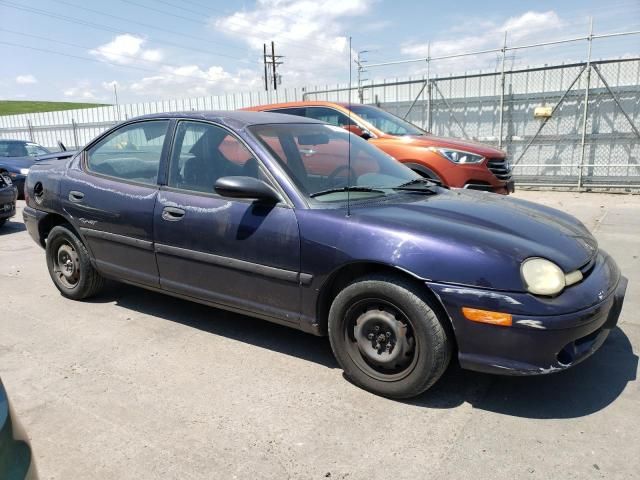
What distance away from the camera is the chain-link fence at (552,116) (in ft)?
35.7

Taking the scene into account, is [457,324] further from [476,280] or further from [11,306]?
[11,306]

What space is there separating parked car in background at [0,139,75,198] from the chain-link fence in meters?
7.46

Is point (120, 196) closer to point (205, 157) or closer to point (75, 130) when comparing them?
point (205, 157)

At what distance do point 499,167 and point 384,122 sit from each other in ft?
6.06

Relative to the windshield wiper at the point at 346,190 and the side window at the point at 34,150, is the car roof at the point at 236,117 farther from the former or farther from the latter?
the side window at the point at 34,150

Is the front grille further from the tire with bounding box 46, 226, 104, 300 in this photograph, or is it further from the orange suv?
the tire with bounding box 46, 226, 104, 300

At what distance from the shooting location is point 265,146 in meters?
3.34

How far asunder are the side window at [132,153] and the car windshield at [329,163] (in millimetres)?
865

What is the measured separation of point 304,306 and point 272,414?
2.12ft

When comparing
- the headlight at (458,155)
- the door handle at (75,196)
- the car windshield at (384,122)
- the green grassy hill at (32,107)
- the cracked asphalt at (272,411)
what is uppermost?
the green grassy hill at (32,107)

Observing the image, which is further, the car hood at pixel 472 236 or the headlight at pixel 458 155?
the headlight at pixel 458 155

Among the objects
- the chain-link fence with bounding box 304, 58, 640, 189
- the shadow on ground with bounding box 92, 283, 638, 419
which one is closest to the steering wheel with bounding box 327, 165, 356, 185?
the shadow on ground with bounding box 92, 283, 638, 419

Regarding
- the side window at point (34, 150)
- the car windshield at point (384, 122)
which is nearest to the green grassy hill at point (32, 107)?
the side window at point (34, 150)

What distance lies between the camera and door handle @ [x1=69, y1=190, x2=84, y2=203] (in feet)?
13.6
